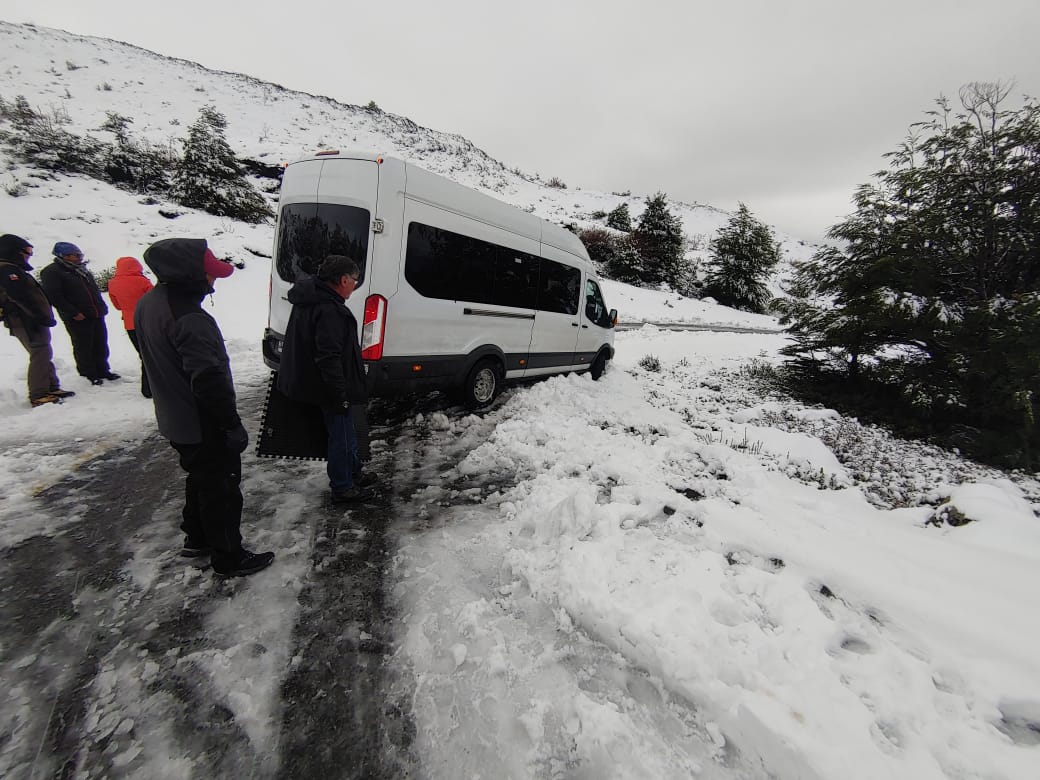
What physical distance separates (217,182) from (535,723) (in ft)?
60.4

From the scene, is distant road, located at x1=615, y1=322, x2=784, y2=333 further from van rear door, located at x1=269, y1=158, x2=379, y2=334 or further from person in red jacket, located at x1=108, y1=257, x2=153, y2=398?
person in red jacket, located at x1=108, y1=257, x2=153, y2=398

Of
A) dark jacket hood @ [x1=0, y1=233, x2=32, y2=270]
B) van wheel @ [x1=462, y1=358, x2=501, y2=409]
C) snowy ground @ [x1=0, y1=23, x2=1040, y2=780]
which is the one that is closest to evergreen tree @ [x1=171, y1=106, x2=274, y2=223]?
dark jacket hood @ [x1=0, y1=233, x2=32, y2=270]

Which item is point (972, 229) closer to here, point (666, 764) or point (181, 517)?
point (666, 764)

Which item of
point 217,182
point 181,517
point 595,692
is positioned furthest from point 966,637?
A: point 217,182

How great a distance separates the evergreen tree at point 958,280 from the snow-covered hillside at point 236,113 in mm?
18372

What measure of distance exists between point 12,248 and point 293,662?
20.5 feet

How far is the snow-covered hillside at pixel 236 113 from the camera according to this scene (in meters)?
21.7

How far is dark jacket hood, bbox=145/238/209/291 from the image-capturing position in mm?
2221

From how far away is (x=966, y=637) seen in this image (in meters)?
2.36

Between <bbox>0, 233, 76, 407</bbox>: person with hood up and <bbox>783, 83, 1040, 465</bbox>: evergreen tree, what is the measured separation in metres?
10.9

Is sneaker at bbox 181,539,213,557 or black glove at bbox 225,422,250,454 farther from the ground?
black glove at bbox 225,422,250,454

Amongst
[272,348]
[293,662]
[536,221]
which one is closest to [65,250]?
[272,348]

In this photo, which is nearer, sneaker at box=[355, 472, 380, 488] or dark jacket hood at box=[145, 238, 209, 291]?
dark jacket hood at box=[145, 238, 209, 291]

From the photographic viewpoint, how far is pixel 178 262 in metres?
2.24
